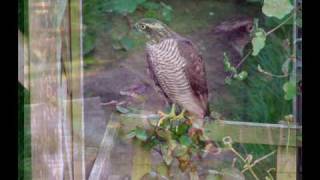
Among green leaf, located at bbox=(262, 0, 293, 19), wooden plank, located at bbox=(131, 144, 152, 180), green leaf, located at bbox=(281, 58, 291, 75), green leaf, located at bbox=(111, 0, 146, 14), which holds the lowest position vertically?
wooden plank, located at bbox=(131, 144, 152, 180)

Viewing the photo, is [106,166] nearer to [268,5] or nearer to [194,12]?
[194,12]

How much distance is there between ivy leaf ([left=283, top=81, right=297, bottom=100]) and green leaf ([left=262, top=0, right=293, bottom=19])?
185 millimetres

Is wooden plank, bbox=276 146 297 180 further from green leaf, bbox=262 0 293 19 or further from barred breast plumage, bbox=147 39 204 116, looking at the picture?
green leaf, bbox=262 0 293 19

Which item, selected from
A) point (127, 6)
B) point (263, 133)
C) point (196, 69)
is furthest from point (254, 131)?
point (127, 6)

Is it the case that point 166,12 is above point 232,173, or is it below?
above

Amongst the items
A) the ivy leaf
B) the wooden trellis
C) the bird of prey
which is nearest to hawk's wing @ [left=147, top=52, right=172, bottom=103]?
the bird of prey

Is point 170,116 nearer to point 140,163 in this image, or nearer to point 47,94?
point 140,163

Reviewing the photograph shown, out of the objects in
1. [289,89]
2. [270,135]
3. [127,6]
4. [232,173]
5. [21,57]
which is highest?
[127,6]

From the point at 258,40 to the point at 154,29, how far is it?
0.95 feet

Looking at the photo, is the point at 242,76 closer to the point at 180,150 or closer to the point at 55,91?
the point at 180,150

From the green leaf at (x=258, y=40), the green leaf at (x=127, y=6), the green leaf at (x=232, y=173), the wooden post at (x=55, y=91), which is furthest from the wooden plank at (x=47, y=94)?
the green leaf at (x=258, y=40)

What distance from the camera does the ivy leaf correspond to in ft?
4.85

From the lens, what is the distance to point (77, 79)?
4.88ft

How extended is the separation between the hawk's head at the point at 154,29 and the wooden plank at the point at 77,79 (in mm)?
166
